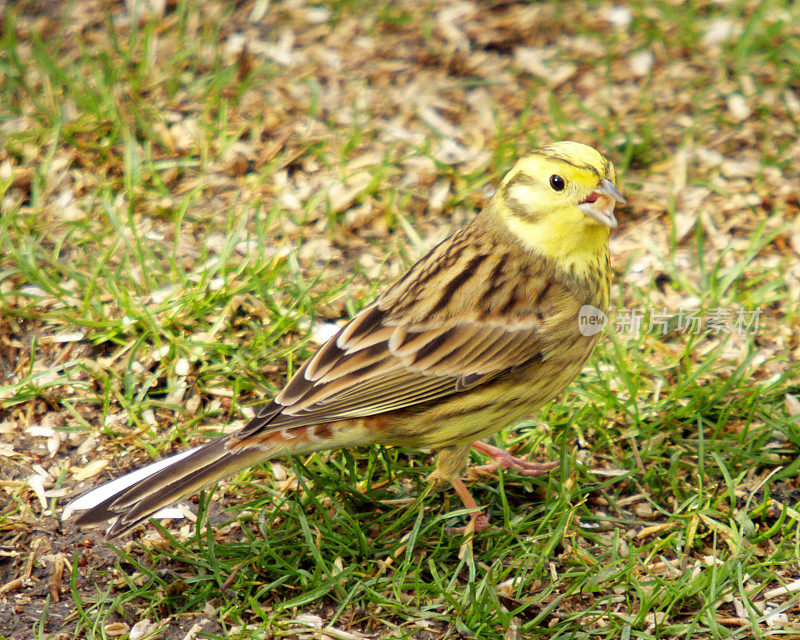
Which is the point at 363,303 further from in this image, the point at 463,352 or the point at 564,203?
the point at 564,203

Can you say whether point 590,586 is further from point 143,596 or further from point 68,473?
point 68,473

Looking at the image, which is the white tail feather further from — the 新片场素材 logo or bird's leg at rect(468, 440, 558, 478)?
the 新片场素材 logo

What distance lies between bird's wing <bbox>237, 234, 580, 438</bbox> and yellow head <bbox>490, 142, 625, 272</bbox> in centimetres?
12

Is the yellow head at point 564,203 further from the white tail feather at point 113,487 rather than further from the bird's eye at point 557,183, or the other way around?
the white tail feather at point 113,487

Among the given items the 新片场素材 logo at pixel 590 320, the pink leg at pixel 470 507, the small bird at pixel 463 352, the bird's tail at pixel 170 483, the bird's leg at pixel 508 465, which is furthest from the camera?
the bird's leg at pixel 508 465

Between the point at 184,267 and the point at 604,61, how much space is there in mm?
3323

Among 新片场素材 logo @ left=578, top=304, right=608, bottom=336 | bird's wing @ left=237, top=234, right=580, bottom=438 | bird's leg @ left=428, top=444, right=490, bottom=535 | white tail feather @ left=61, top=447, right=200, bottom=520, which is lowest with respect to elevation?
bird's leg @ left=428, top=444, right=490, bottom=535

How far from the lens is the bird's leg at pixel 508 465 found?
4184 millimetres

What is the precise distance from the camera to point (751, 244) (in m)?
5.31

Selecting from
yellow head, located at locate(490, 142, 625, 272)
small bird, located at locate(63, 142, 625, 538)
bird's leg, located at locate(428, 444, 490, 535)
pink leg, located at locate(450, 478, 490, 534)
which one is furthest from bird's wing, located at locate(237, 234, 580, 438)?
pink leg, located at locate(450, 478, 490, 534)

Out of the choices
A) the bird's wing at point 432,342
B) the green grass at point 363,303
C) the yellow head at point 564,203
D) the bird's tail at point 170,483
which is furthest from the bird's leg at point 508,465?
the bird's tail at point 170,483

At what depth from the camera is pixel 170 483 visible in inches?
138

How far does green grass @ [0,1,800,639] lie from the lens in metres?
3.70

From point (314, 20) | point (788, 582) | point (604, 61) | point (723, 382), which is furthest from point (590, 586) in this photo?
point (314, 20)
